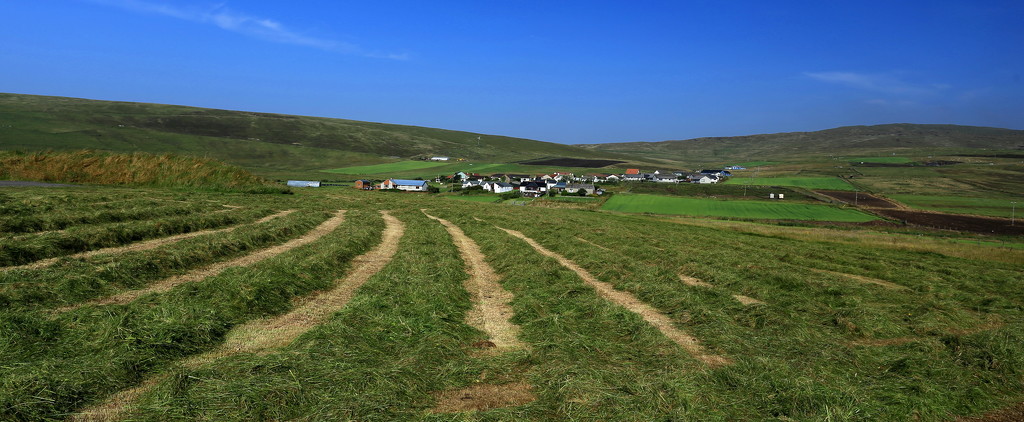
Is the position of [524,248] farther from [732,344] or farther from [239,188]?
[239,188]

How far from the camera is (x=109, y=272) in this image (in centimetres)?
1025

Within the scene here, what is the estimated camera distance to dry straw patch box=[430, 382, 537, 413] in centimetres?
589

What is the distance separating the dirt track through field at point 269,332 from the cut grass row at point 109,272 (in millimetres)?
3321

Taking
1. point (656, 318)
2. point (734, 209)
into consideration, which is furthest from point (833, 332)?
point (734, 209)

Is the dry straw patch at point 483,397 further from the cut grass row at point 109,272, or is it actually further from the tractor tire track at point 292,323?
the cut grass row at point 109,272

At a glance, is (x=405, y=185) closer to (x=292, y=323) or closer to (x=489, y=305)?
(x=489, y=305)

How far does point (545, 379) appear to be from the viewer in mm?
6586

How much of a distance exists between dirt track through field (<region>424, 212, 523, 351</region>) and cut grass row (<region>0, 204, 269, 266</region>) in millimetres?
9205

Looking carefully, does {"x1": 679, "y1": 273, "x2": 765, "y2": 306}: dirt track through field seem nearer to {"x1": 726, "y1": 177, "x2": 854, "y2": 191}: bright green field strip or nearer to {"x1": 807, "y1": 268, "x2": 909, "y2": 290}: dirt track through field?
{"x1": 807, "y1": 268, "x2": 909, "y2": 290}: dirt track through field

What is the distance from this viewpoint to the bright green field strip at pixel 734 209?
6019 centimetres

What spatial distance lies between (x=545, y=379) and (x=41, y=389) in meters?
5.39

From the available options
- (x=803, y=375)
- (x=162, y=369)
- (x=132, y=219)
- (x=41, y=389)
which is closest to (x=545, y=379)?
(x=803, y=375)

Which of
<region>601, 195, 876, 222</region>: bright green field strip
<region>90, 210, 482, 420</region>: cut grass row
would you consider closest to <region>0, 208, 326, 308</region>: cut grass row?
<region>90, 210, 482, 420</region>: cut grass row

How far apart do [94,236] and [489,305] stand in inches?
422
